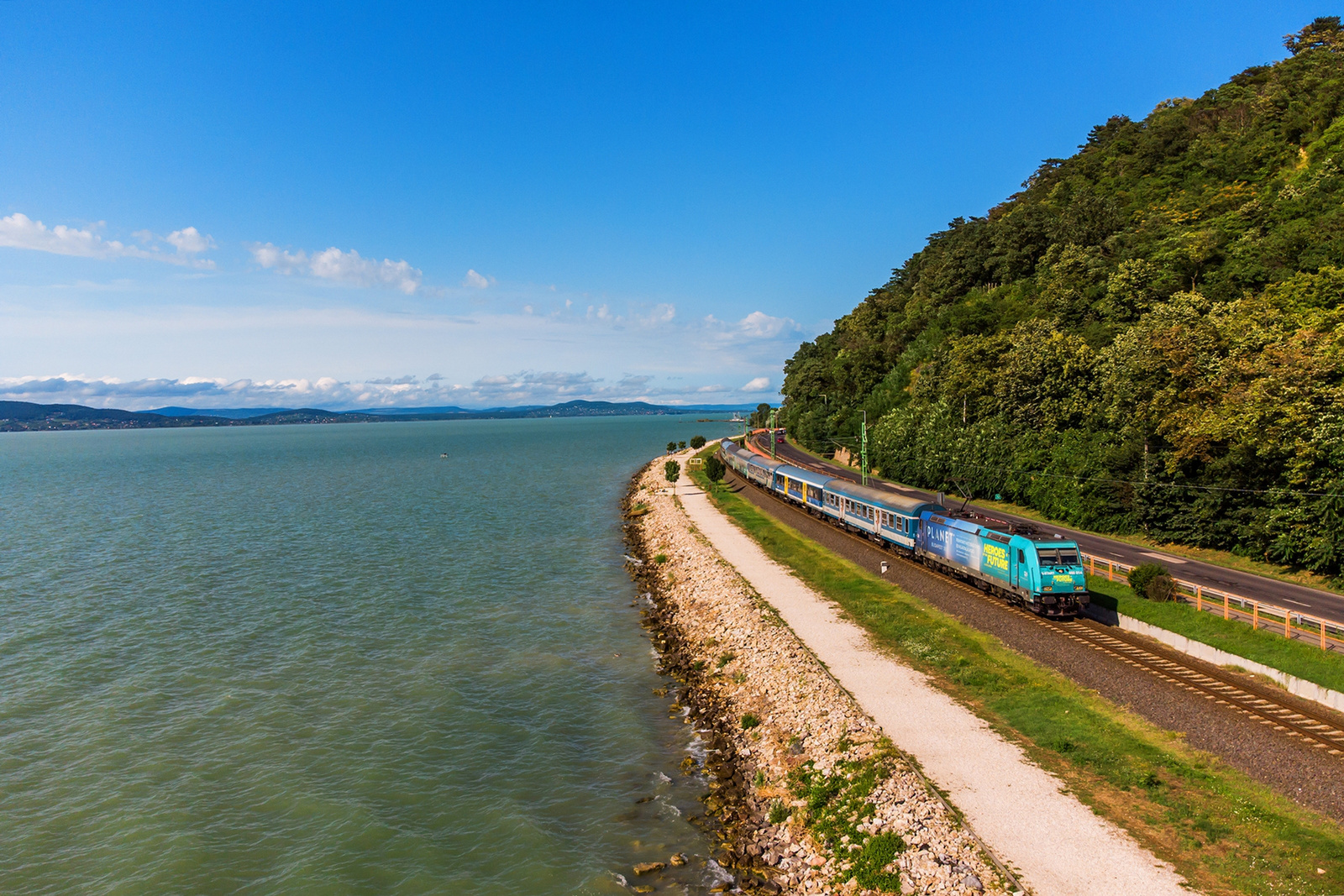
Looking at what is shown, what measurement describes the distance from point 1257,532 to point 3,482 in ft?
602

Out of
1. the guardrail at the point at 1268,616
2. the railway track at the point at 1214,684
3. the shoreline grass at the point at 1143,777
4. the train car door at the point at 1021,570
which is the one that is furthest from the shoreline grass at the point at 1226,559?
the shoreline grass at the point at 1143,777

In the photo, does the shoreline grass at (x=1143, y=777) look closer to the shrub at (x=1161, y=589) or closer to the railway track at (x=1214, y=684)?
the railway track at (x=1214, y=684)

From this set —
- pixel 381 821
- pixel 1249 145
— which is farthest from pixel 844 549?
pixel 1249 145

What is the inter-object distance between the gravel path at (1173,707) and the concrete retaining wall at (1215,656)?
0.87 meters

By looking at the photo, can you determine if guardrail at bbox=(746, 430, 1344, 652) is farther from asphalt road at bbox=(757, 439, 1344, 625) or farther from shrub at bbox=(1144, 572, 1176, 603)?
asphalt road at bbox=(757, 439, 1344, 625)

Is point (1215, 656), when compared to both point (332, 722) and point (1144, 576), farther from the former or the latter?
point (332, 722)

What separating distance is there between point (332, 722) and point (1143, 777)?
26100mm

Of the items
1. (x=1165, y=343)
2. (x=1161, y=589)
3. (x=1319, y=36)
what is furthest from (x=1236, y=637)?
(x=1319, y=36)

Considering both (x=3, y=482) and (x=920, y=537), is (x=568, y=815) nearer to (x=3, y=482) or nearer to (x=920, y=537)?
(x=920, y=537)

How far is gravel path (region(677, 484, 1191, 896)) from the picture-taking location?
42.0 feet

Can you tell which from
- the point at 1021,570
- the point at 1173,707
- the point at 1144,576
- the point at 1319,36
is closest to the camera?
the point at 1173,707

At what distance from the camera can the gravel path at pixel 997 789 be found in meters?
12.8

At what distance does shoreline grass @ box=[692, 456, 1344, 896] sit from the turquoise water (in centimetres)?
992

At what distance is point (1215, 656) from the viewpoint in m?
23.3
